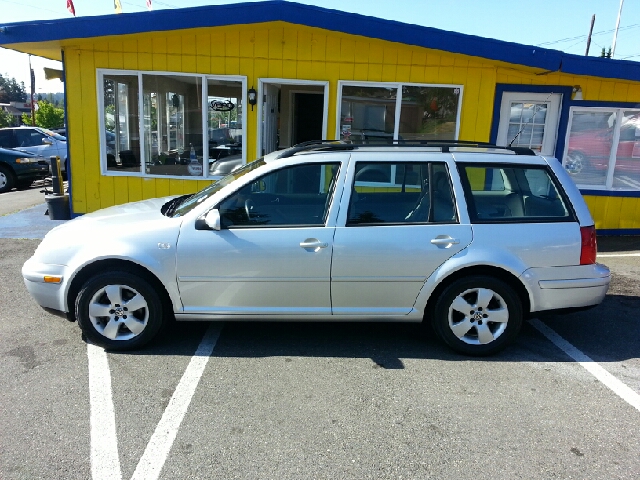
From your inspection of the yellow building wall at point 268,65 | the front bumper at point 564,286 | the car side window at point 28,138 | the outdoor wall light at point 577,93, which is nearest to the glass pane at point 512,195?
the front bumper at point 564,286

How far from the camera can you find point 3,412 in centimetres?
312

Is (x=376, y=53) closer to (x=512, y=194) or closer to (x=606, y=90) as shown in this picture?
(x=606, y=90)

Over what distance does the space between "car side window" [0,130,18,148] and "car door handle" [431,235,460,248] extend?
1508cm

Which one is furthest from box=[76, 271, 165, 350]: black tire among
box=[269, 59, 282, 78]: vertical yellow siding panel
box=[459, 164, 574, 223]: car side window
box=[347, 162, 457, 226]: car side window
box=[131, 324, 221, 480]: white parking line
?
box=[269, 59, 282, 78]: vertical yellow siding panel

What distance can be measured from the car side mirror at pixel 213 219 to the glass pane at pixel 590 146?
22.8 feet

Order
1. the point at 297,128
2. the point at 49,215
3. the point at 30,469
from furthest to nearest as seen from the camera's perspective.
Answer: the point at 297,128
the point at 49,215
the point at 30,469

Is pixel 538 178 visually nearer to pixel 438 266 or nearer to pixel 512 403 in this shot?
pixel 438 266

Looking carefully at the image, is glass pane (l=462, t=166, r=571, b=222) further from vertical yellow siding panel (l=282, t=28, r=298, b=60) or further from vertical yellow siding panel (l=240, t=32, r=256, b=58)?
vertical yellow siding panel (l=240, t=32, r=256, b=58)

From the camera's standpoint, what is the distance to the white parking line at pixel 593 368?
3520 millimetres

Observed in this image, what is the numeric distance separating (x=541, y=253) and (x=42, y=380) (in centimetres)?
390

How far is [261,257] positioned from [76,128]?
5.62 meters

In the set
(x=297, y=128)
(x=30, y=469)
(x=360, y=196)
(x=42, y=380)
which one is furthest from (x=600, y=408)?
(x=297, y=128)

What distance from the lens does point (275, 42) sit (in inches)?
295

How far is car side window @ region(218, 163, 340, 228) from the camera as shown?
3877 millimetres
